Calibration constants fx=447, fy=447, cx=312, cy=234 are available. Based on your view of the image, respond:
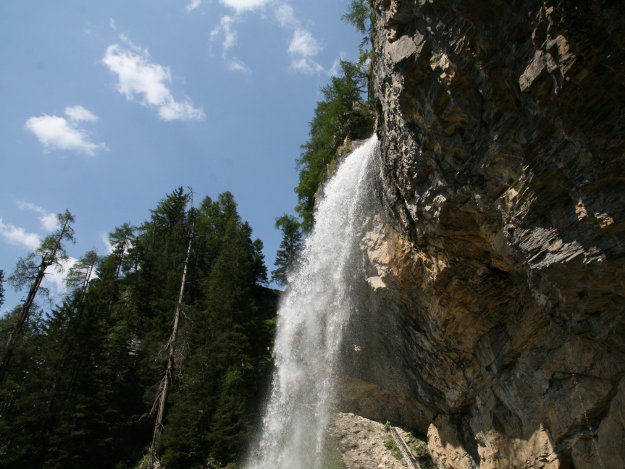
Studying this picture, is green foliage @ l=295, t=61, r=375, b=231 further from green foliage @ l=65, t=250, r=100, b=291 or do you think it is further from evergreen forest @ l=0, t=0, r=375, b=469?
green foliage @ l=65, t=250, r=100, b=291

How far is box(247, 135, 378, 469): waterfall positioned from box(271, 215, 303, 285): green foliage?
570 inches

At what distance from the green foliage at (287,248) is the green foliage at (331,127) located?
26.4 ft

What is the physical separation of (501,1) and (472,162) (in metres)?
2.71

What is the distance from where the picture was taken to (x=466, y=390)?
40.0 feet

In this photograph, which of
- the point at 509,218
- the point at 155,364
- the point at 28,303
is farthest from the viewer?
the point at 155,364

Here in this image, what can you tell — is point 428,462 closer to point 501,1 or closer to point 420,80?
point 420,80

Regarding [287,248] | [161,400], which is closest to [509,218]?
[161,400]

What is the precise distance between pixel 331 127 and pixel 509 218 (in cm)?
1817

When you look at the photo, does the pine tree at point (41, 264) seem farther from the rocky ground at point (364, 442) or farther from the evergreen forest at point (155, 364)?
the rocky ground at point (364, 442)

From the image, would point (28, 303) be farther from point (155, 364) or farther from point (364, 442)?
point (364, 442)

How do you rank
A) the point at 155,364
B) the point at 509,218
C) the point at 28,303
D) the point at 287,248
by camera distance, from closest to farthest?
the point at 509,218 < the point at 28,303 < the point at 155,364 < the point at 287,248

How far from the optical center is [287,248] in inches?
1481

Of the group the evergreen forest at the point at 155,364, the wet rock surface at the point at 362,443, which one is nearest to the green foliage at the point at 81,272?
the evergreen forest at the point at 155,364

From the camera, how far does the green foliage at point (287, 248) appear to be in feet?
117
